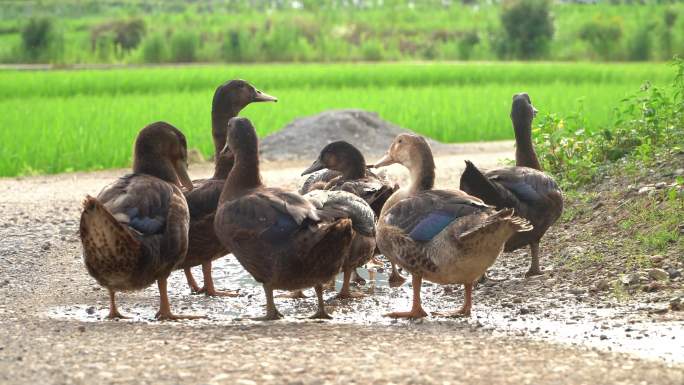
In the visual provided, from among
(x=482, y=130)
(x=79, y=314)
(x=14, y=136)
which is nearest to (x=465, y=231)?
(x=79, y=314)

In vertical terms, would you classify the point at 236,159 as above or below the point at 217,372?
above

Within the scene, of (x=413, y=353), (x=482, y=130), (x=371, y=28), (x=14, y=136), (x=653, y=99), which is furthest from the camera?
(x=371, y=28)

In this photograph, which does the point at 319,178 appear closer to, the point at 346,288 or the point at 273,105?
the point at 346,288

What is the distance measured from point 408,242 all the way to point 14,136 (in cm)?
1111

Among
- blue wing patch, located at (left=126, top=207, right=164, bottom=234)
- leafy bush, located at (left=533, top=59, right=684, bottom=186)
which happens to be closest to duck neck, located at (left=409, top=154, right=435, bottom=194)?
blue wing patch, located at (left=126, top=207, right=164, bottom=234)

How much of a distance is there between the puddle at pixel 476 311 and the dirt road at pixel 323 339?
12mm

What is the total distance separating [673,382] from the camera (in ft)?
16.7

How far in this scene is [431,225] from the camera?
6746mm

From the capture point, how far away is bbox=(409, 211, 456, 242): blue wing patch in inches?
264

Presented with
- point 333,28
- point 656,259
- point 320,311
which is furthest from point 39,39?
point 320,311

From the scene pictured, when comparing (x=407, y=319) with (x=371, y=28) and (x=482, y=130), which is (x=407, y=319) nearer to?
(x=482, y=130)

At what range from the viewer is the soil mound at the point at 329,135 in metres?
17.5

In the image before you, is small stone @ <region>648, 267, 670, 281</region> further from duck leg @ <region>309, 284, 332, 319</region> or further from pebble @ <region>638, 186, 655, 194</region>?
duck leg @ <region>309, 284, 332, 319</region>

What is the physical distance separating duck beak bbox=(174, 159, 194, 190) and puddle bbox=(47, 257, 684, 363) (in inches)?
31.8
